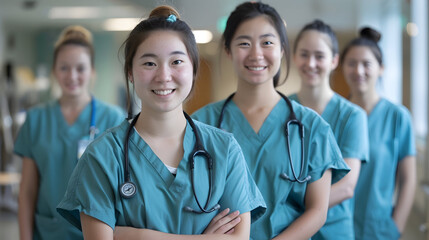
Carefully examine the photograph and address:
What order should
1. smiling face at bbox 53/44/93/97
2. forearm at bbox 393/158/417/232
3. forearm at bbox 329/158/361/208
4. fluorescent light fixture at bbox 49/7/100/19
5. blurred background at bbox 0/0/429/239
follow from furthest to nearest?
fluorescent light fixture at bbox 49/7/100/19 < forearm at bbox 393/158/417/232 < blurred background at bbox 0/0/429/239 < smiling face at bbox 53/44/93/97 < forearm at bbox 329/158/361/208

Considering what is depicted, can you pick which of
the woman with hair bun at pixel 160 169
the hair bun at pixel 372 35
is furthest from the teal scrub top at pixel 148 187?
the hair bun at pixel 372 35

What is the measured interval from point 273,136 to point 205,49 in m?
0.62

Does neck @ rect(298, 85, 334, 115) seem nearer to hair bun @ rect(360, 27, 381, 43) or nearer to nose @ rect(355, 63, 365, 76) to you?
nose @ rect(355, 63, 365, 76)

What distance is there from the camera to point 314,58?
7.43ft

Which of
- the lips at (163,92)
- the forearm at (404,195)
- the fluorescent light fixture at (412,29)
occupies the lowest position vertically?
the forearm at (404,195)

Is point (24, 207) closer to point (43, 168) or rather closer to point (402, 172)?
point (43, 168)

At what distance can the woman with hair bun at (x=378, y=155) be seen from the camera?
8.33 feet

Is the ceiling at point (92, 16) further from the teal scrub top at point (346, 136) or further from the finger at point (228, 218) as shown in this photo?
the finger at point (228, 218)

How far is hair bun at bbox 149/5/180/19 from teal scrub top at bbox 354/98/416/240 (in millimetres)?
1404

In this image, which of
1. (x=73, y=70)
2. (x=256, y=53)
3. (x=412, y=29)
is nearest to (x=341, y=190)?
(x=256, y=53)

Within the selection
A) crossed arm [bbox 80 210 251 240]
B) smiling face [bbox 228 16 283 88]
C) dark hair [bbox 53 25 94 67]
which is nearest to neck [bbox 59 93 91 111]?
dark hair [bbox 53 25 94 67]

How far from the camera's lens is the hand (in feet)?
4.54

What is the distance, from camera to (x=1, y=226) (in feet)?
16.8

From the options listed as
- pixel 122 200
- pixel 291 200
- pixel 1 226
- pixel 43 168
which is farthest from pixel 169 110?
pixel 1 226
